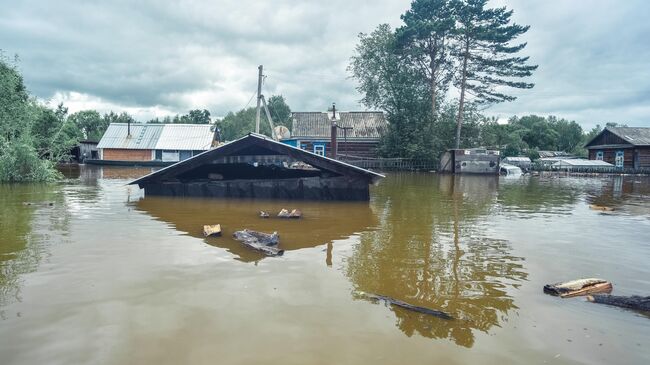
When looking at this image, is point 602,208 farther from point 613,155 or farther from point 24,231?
point 613,155

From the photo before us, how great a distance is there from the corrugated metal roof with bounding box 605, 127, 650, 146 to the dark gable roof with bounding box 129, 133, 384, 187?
124 feet

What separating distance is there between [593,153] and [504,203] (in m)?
40.3

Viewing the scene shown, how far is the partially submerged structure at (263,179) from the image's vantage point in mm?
13789

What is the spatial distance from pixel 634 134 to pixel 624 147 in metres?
1.77

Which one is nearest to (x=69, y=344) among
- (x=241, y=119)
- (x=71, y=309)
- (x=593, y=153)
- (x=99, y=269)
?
(x=71, y=309)

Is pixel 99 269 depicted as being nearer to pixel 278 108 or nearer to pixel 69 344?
pixel 69 344

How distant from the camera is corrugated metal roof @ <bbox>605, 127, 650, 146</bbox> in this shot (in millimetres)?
39469

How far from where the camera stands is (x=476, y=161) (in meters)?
33.0

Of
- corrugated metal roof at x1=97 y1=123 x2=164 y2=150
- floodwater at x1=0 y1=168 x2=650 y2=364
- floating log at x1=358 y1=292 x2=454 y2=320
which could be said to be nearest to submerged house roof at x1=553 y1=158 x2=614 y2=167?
floodwater at x1=0 y1=168 x2=650 y2=364

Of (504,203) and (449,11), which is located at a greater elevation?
(449,11)

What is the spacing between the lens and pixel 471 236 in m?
8.74

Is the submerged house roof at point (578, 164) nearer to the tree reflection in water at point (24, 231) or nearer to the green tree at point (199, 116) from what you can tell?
the tree reflection in water at point (24, 231)

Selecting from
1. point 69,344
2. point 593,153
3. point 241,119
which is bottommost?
point 69,344

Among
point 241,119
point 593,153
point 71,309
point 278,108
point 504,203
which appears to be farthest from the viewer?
point 278,108
